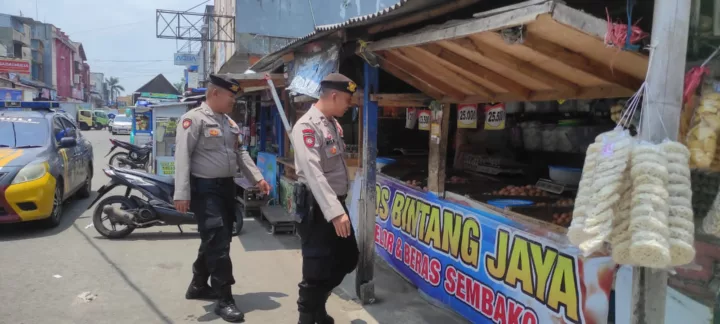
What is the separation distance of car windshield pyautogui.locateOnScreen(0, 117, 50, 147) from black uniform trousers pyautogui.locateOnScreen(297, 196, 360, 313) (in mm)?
5831

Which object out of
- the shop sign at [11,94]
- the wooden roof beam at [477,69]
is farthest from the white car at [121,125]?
the wooden roof beam at [477,69]

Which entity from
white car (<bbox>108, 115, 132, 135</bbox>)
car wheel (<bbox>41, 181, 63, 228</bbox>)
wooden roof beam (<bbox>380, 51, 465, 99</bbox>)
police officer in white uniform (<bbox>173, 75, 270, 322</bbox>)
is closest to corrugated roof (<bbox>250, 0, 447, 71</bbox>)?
wooden roof beam (<bbox>380, 51, 465, 99</bbox>)

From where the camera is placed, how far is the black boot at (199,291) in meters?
4.64

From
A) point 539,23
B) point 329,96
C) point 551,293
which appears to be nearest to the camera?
point 539,23

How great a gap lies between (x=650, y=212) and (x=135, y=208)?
263 inches

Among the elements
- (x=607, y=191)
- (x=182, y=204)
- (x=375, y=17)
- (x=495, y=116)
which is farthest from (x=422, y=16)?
(x=182, y=204)

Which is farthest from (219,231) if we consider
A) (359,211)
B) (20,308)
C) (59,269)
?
(59,269)

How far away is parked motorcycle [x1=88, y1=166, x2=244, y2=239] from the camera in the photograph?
22.0 feet

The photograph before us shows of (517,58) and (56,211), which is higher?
(517,58)

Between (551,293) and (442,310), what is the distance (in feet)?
4.71

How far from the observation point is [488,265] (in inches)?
152

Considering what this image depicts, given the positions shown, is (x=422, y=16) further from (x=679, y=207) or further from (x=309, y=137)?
(x=679, y=207)

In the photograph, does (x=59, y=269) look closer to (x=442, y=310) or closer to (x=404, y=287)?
(x=404, y=287)

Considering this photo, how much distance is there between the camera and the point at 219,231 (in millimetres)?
4145
